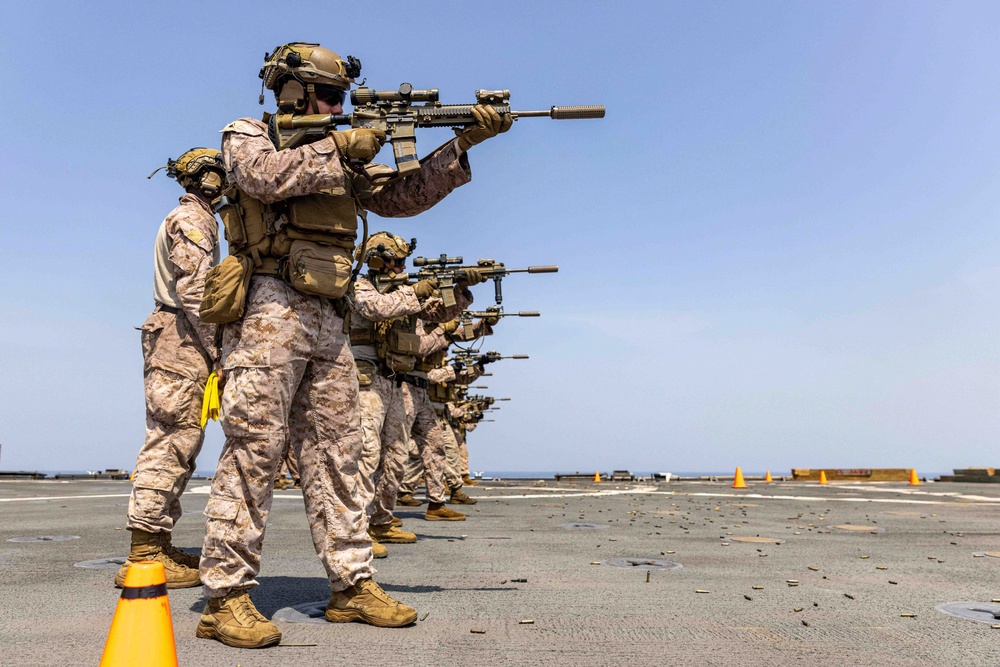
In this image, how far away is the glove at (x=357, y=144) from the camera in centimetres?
363

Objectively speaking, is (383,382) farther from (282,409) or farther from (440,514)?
(282,409)

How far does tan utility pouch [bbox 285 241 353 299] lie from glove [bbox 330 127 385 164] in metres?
0.48

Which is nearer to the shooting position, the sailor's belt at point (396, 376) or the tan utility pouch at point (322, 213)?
the tan utility pouch at point (322, 213)

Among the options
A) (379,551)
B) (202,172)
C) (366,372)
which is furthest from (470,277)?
(202,172)

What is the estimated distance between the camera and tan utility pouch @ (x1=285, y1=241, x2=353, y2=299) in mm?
3635

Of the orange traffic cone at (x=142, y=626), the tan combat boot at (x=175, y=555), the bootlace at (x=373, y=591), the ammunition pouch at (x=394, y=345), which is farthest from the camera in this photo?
the ammunition pouch at (x=394, y=345)

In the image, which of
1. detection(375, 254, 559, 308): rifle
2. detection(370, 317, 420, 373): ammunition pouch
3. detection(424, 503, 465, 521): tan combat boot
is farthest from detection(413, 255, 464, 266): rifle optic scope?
detection(424, 503, 465, 521): tan combat boot

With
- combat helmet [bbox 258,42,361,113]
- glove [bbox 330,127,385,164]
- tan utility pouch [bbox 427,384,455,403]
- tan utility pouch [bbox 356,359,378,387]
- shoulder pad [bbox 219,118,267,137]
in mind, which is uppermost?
combat helmet [bbox 258,42,361,113]

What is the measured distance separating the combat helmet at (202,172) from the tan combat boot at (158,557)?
231 centimetres

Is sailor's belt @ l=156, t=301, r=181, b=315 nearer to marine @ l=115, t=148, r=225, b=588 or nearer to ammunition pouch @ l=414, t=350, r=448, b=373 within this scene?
marine @ l=115, t=148, r=225, b=588

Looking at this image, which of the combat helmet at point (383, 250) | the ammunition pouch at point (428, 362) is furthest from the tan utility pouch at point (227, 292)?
the ammunition pouch at point (428, 362)

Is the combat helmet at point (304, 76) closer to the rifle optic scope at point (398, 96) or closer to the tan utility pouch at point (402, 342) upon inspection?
the rifle optic scope at point (398, 96)

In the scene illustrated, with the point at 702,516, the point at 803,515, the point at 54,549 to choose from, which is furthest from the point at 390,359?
the point at 803,515

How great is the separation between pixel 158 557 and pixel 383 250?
3.74 meters
